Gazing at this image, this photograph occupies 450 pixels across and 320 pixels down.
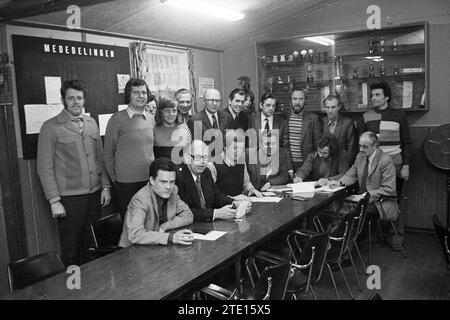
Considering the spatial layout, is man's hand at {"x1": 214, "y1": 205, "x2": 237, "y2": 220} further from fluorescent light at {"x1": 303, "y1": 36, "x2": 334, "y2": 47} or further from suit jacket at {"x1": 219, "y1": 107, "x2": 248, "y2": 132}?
fluorescent light at {"x1": 303, "y1": 36, "x2": 334, "y2": 47}

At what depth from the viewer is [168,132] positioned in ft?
13.7

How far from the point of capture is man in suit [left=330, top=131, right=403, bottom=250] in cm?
458

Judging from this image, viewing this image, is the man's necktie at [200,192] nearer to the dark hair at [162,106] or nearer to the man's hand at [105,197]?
the dark hair at [162,106]

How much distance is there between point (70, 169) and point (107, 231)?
70 centimetres

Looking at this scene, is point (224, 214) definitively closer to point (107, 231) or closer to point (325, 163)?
point (107, 231)

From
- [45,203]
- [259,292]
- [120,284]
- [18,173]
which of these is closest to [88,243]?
[45,203]

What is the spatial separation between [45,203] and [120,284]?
7.16 ft

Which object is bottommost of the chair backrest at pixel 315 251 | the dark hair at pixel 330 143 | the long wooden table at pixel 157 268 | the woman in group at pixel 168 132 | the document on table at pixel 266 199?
the chair backrest at pixel 315 251

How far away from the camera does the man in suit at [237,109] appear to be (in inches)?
195

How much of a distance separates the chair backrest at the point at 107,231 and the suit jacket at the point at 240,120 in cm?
200

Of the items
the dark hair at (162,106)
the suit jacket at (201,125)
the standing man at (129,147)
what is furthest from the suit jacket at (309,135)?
the standing man at (129,147)

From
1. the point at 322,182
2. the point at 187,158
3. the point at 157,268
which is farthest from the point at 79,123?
the point at 322,182

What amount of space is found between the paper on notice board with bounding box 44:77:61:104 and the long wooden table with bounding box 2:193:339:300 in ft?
6.47
